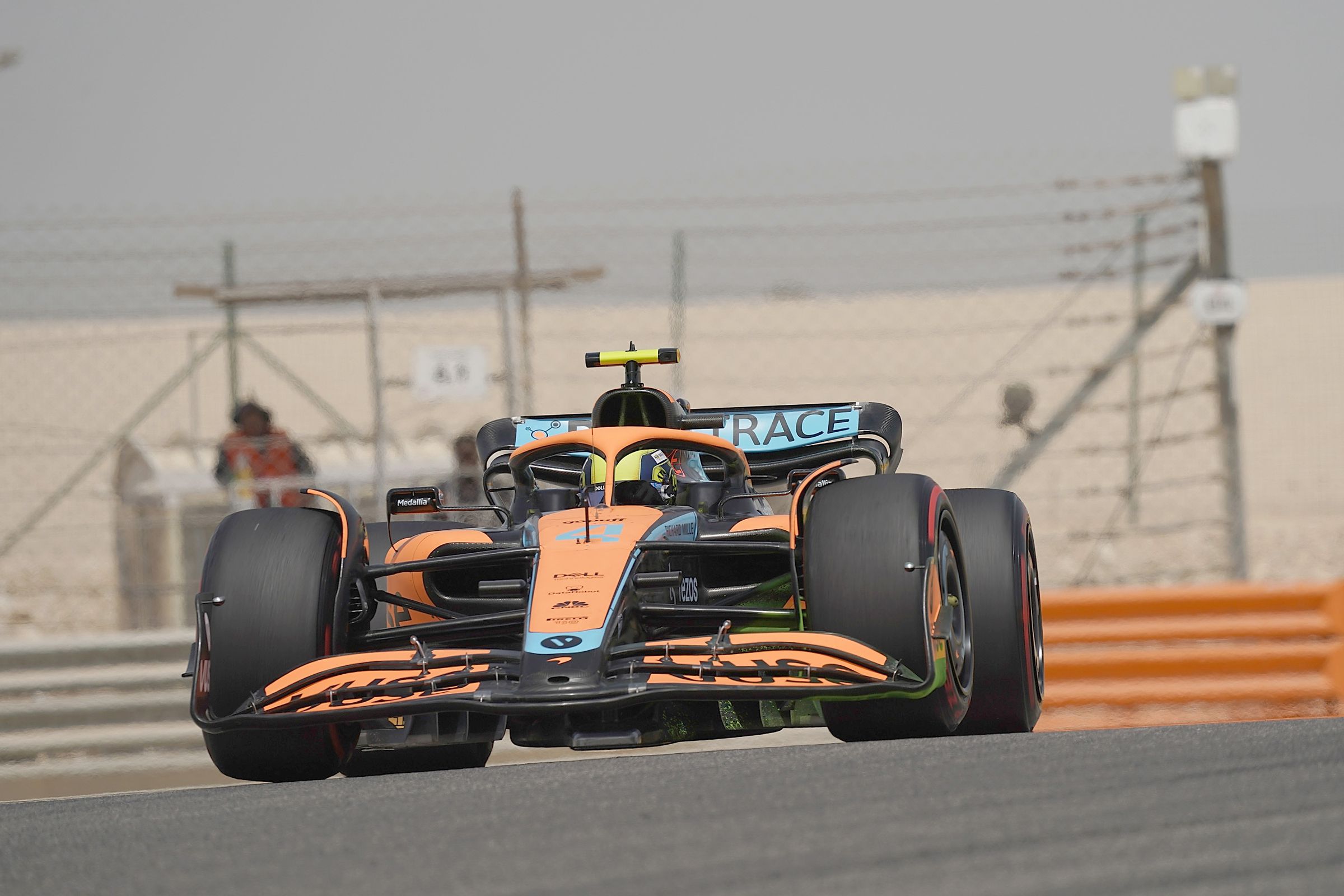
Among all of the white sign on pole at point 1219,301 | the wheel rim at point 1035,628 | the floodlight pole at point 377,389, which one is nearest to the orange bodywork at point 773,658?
the wheel rim at point 1035,628

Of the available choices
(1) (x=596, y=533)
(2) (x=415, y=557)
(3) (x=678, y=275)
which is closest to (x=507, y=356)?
(3) (x=678, y=275)

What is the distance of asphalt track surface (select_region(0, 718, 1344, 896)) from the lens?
3.22 metres

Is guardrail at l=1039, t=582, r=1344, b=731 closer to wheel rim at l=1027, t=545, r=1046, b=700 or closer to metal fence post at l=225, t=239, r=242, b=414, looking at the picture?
wheel rim at l=1027, t=545, r=1046, b=700

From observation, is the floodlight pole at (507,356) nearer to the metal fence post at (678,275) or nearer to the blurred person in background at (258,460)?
the metal fence post at (678,275)

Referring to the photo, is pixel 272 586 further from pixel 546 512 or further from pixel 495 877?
pixel 495 877

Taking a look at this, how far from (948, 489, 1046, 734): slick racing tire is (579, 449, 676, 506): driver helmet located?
1000mm

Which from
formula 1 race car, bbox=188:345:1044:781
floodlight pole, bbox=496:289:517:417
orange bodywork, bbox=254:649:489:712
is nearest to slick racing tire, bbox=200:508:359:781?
formula 1 race car, bbox=188:345:1044:781

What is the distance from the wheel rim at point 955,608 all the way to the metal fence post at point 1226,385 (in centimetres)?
437

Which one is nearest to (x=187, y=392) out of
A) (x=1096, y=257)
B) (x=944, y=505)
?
(x=1096, y=257)

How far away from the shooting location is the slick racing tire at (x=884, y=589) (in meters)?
5.27

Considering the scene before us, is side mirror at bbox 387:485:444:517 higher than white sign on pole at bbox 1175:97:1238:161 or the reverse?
the reverse

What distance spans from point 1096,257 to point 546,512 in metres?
5.49

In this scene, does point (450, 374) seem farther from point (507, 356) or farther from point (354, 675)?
point (354, 675)

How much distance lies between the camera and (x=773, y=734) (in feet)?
28.4
